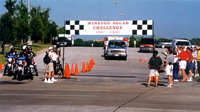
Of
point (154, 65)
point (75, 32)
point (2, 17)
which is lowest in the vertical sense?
point (154, 65)

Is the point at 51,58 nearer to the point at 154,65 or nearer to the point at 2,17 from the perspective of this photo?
the point at 154,65

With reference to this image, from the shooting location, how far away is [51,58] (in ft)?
52.2

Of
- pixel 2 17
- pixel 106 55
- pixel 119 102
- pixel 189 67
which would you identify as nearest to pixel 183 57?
pixel 189 67

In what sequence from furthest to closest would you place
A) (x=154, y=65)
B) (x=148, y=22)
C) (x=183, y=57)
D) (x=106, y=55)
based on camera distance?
(x=106, y=55), (x=148, y=22), (x=183, y=57), (x=154, y=65)

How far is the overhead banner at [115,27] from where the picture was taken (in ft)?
81.9

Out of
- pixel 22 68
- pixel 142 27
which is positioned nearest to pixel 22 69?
pixel 22 68

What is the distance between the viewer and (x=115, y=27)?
89.2 ft

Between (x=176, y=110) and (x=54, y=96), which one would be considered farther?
(x=54, y=96)

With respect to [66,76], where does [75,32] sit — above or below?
above

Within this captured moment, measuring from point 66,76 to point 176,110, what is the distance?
9901 mm

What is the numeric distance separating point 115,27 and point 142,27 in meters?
2.16

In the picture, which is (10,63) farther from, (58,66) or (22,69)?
(58,66)

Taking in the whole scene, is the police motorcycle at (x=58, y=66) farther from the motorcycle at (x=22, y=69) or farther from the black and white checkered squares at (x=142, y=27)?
the black and white checkered squares at (x=142, y=27)

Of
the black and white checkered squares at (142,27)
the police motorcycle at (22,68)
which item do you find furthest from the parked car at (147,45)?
the police motorcycle at (22,68)
